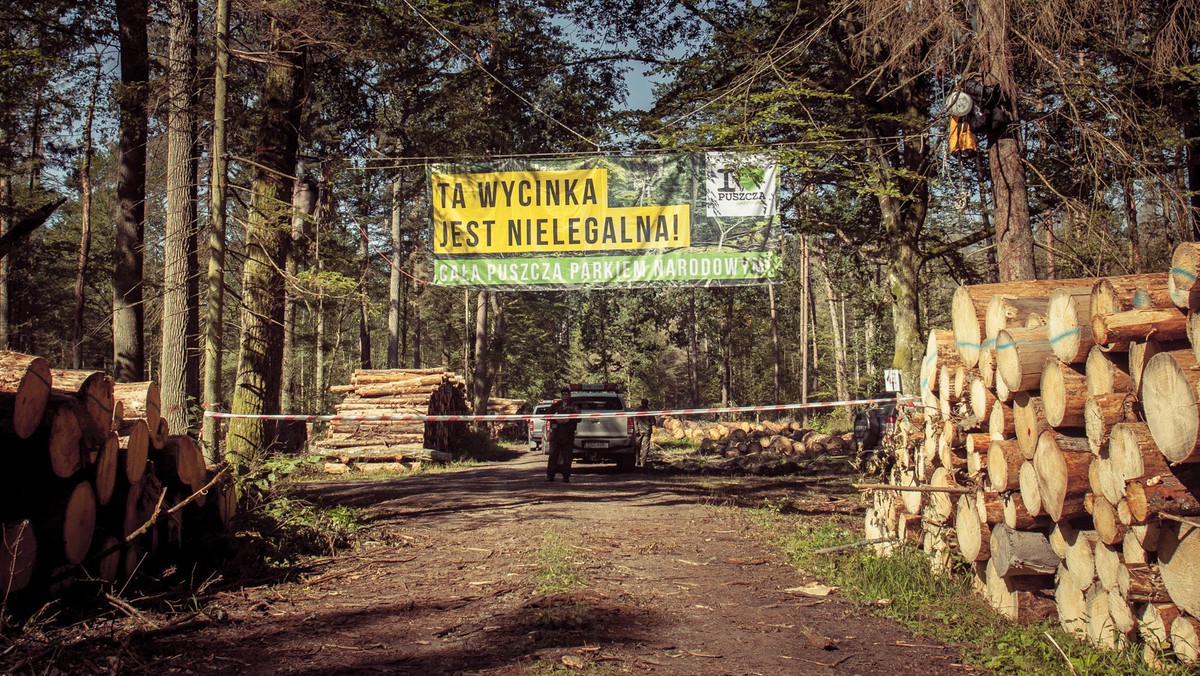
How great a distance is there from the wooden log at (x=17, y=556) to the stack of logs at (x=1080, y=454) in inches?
A: 240

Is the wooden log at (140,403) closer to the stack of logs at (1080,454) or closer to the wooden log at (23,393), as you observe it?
the wooden log at (23,393)

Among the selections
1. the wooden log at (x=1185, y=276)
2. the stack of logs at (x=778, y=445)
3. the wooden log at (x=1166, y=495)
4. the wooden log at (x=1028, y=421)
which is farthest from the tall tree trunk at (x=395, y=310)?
the wooden log at (x=1185, y=276)

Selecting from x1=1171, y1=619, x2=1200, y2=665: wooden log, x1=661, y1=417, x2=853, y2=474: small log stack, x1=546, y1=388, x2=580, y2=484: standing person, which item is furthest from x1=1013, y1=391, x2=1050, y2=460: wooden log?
x1=661, y1=417, x2=853, y2=474: small log stack

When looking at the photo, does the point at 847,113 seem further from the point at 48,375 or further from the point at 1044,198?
the point at 48,375

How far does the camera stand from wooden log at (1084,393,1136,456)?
15.3 ft

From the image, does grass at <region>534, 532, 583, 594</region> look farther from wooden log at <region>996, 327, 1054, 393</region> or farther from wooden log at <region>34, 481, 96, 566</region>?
wooden log at <region>996, 327, 1054, 393</region>

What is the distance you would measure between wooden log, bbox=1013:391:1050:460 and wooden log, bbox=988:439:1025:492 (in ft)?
0.24

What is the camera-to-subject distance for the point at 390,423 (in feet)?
64.2

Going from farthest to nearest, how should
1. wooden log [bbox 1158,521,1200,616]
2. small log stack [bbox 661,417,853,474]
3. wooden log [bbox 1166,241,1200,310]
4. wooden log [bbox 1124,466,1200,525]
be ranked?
small log stack [bbox 661,417,853,474]
wooden log [bbox 1124,466,1200,525]
wooden log [bbox 1158,521,1200,616]
wooden log [bbox 1166,241,1200,310]

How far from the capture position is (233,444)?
35.7ft

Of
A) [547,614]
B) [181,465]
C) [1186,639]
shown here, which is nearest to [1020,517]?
[1186,639]

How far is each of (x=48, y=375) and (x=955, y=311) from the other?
6.62 meters

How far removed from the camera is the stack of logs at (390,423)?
1922cm

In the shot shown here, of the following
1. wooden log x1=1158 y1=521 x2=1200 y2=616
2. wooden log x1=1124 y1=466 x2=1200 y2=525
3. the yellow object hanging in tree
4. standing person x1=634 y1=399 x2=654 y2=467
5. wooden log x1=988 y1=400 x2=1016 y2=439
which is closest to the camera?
wooden log x1=1158 y1=521 x2=1200 y2=616
